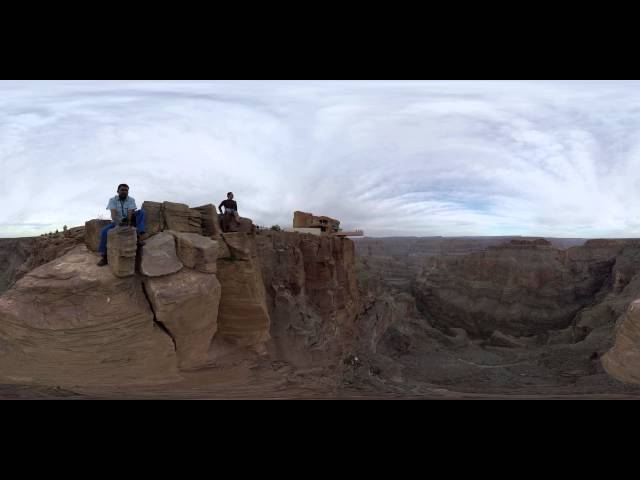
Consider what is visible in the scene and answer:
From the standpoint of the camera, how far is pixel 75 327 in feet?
16.8

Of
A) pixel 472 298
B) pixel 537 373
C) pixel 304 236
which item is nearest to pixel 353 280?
pixel 304 236

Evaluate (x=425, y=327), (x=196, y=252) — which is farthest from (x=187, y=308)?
(x=425, y=327)

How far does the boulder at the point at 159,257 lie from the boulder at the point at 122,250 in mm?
189

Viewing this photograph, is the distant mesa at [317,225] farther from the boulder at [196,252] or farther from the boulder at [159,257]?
the boulder at [159,257]

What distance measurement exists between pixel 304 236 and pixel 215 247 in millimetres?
7661

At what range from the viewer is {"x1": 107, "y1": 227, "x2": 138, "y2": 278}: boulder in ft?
17.2

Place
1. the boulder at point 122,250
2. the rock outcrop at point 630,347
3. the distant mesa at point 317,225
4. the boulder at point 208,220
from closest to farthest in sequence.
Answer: the boulder at point 122,250
the rock outcrop at point 630,347
the boulder at point 208,220
the distant mesa at point 317,225

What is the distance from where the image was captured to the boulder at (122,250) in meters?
5.24

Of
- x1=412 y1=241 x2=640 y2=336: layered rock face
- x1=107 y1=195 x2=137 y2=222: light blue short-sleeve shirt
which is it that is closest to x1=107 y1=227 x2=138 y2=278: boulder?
x1=107 y1=195 x2=137 y2=222: light blue short-sleeve shirt

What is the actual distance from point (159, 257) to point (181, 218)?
1.06 meters

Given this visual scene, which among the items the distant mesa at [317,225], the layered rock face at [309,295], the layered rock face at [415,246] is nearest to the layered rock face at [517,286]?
the layered rock face at [415,246]

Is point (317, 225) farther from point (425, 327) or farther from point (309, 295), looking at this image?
point (425, 327)

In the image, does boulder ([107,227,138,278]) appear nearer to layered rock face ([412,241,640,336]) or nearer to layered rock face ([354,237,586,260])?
layered rock face ([412,241,640,336])

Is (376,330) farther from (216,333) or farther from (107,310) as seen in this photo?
(107,310)
